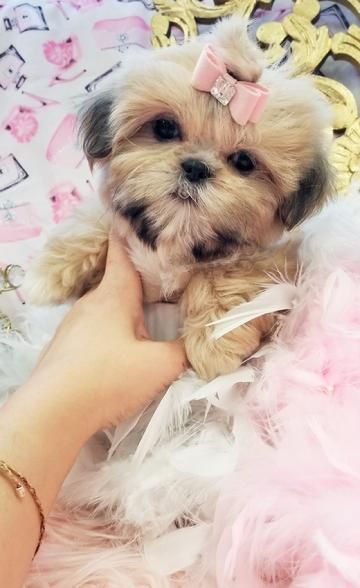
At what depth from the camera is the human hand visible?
1.06m

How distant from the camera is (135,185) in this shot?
3.45ft

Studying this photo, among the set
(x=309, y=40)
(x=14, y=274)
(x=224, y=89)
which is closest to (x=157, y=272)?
(x=224, y=89)

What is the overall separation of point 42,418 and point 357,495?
1.59ft

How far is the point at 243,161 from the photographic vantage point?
108cm

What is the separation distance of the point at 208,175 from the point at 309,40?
818 mm

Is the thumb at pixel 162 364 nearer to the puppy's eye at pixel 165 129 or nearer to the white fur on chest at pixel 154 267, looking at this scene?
the white fur on chest at pixel 154 267

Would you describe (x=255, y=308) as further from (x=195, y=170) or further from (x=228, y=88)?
(x=228, y=88)

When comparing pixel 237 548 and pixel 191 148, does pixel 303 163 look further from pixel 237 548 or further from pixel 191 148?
pixel 237 548

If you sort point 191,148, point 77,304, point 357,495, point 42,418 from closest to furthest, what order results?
point 357,495 < point 42,418 < point 191,148 < point 77,304

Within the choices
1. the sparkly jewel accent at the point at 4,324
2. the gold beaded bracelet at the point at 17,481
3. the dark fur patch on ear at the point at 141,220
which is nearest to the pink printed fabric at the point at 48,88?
the sparkly jewel accent at the point at 4,324

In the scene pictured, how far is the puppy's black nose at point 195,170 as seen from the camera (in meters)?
1.01

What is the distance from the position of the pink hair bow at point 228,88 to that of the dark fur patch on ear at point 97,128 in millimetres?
203

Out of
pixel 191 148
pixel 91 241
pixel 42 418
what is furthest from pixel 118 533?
pixel 191 148

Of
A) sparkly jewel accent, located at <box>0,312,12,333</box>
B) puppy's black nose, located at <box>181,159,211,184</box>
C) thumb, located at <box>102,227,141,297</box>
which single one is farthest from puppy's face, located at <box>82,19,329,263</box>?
sparkly jewel accent, located at <box>0,312,12,333</box>
